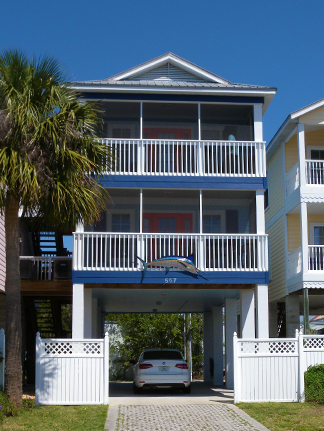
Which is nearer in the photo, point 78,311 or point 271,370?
point 271,370

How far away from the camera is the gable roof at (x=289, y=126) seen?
19375 mm

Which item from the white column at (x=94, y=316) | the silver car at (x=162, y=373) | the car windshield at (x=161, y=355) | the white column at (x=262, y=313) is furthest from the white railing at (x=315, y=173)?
the white column at (x=94, y=316)

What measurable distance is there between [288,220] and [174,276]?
6.03 metres

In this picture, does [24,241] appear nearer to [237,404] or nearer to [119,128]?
[119,128]

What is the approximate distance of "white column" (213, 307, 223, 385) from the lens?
23.1 m

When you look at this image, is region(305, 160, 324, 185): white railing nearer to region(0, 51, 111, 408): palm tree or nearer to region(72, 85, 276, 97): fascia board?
region(72, 85, 276, 97): fascia board

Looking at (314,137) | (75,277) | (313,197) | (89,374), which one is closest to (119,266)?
(75,277)

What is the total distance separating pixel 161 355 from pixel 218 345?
5.56 m

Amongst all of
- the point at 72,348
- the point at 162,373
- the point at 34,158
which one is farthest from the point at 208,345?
the point at 34,158

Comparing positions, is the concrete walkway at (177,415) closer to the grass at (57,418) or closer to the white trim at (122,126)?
the grass at (57,418)

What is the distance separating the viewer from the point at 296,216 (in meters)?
21.4

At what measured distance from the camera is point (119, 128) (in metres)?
21.2

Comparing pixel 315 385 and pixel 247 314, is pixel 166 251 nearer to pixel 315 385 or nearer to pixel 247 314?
pixel 247 314

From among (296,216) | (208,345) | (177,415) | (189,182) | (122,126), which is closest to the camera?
(177,415)
